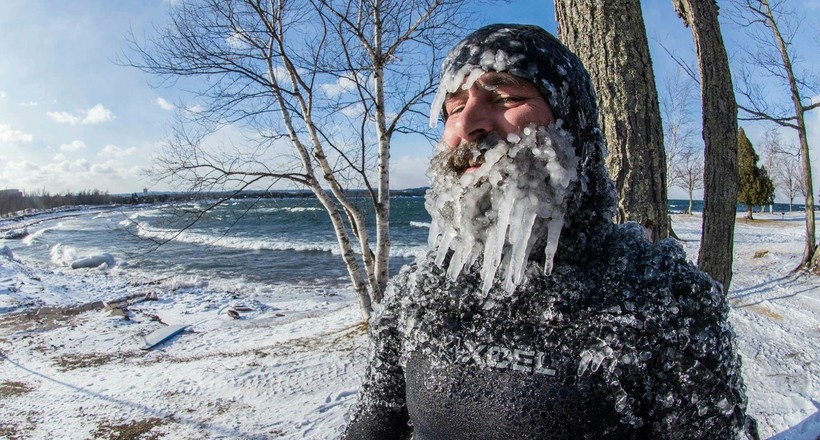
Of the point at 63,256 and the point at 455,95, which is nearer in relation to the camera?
the point at 455,95

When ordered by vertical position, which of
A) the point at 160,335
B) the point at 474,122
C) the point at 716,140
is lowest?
the point at 160,335

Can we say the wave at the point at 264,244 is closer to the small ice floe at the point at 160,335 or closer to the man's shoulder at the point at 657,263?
the small ice floe at the point at 160,335

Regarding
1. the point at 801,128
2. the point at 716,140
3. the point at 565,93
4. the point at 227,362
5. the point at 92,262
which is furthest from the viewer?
the point at 92,262

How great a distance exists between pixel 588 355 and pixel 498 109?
0.63 metres

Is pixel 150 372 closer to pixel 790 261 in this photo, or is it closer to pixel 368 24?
pixel 368 24

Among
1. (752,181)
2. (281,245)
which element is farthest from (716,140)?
(752,181)

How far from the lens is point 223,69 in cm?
670

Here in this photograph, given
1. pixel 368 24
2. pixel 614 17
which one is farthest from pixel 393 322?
pixel 368 24

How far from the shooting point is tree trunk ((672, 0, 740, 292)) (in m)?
3.26

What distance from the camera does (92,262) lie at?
1919 cm

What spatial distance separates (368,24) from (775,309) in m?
8.11

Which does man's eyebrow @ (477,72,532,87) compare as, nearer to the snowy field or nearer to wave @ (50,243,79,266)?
the snowy field

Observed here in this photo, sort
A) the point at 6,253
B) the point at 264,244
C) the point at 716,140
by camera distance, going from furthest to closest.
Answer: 1. the point at 264,244
2. the point at 6,253
3. the point at 716,140

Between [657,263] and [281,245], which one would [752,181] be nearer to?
[281,245]
